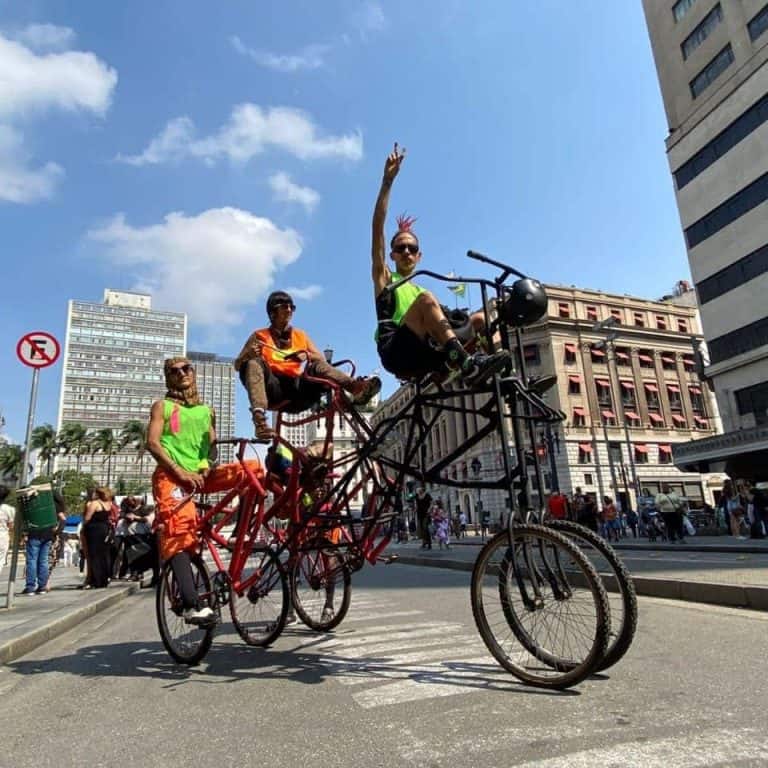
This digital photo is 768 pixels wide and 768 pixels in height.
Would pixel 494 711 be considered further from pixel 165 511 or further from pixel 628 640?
pixel 165 511

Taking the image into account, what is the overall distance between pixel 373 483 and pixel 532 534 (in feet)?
4.97

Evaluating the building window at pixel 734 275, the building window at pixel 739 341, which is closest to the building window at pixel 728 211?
the building window at pixel 734 275

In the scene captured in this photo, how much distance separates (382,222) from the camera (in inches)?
167

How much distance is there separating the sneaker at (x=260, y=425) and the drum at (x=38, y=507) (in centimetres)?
605

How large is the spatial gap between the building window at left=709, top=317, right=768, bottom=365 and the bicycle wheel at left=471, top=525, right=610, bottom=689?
34.4 metres

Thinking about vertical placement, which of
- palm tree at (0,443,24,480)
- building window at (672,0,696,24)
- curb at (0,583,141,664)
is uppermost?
building window at (672,0,696,24)

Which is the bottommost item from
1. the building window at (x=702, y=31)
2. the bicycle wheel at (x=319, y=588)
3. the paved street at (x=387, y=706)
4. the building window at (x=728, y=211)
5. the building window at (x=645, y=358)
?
the paved street at (x=387, y=706)

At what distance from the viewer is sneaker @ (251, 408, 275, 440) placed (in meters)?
4.28

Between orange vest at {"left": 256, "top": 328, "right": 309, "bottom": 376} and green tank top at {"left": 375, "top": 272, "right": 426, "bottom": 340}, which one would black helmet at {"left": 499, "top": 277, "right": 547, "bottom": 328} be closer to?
green tank top at {"left": 375, "top": 272, "right": 426, "bottom": 340}

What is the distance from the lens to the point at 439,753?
7.43 feet

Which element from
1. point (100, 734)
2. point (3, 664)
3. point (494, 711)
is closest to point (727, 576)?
point (494, 711)

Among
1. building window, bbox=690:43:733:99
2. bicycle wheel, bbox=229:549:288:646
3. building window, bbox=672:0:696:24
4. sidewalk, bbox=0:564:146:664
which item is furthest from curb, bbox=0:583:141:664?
building window, bbox=672:0:696:24

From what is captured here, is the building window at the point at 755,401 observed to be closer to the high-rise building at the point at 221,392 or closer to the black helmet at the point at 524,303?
the black helmet at the point at 524,303

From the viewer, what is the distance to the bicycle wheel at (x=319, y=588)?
520 cm
